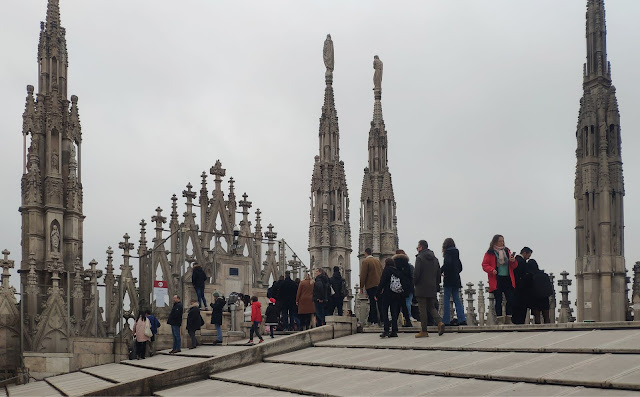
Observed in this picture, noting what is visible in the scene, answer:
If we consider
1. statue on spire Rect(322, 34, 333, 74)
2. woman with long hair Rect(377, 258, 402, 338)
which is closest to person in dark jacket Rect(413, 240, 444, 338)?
woman with long hair Rect(377, 258, 402, 338)

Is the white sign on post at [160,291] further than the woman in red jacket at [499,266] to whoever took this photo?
Yes

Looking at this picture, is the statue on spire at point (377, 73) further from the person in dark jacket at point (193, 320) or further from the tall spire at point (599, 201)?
the person in dark jacket at point (193, 320)

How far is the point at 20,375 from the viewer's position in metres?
21.2

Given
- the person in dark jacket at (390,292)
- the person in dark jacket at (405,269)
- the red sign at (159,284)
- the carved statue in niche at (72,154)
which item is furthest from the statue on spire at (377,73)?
the person in dark jacket at (390,292)

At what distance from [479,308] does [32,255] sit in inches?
610

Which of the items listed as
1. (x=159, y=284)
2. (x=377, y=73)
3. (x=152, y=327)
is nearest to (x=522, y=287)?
(x=152, y=327)

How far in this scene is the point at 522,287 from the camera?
545 inches

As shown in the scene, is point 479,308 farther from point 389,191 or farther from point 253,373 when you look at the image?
point 253,373

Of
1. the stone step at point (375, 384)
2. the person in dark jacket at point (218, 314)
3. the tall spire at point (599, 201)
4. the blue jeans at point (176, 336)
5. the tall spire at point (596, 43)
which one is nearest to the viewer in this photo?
the stone step at point (375, 384)

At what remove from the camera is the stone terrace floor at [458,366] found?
8.25 metres

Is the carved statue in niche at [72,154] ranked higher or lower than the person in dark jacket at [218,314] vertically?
higher

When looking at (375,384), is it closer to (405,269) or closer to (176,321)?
(405,269)

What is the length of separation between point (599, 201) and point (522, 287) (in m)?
18.7

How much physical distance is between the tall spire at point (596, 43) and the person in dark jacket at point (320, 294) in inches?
719
